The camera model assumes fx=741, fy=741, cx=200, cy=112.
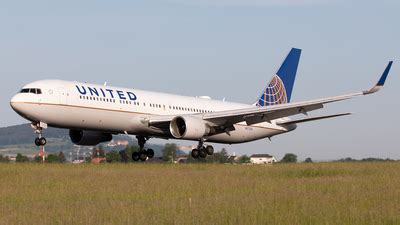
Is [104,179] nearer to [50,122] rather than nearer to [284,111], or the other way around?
[50,122]

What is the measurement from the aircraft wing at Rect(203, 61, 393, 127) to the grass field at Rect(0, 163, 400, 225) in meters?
9.19

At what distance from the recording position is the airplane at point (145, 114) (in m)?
39.7

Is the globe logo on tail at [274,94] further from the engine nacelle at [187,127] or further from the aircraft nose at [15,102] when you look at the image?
the aircraft nose at [15,102]

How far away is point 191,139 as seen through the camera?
4512 centimetres

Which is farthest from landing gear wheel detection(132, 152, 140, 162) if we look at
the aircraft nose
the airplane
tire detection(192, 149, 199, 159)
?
the aircraft nose

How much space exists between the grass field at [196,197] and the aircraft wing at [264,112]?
9.19m

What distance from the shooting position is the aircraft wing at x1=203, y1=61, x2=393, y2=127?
43.2 m

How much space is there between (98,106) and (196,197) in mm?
19392

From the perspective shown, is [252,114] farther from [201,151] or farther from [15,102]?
[15,102]

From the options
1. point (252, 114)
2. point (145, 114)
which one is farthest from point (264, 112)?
point (145, 114)

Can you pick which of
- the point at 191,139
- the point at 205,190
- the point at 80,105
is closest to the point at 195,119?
the point at 191,139

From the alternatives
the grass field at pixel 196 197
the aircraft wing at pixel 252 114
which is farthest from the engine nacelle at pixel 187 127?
the grass field at pixel 196 197

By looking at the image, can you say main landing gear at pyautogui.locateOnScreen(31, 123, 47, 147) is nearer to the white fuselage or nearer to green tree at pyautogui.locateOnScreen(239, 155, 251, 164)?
the white fuselage

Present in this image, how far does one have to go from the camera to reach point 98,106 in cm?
4103
